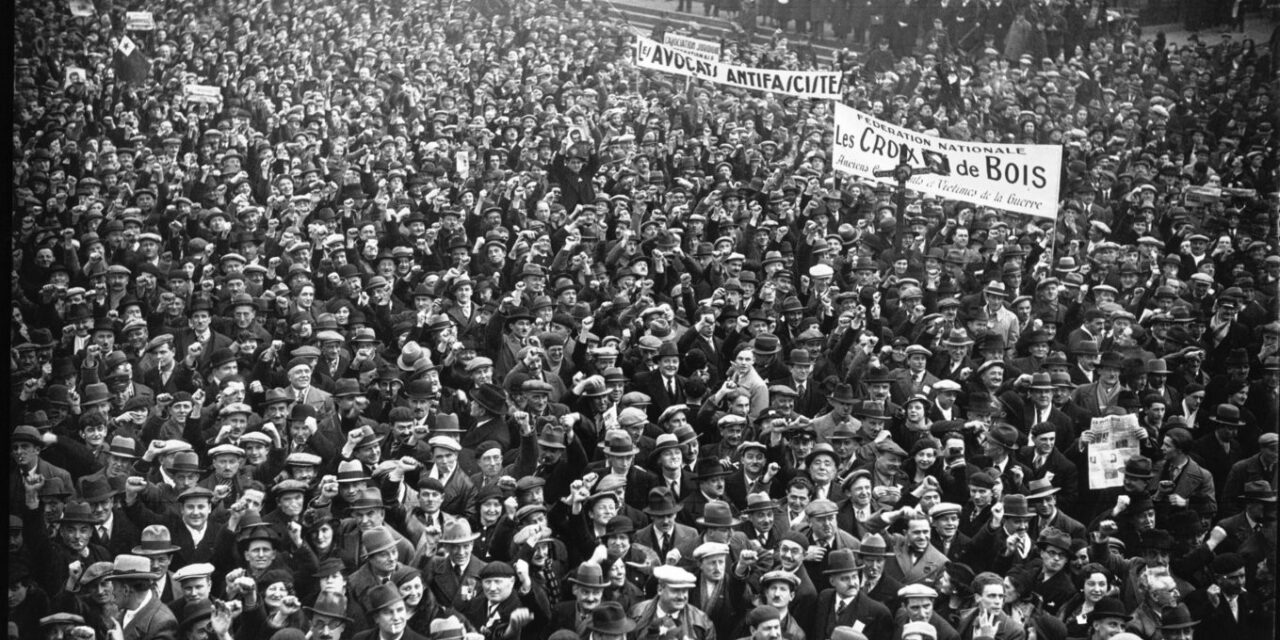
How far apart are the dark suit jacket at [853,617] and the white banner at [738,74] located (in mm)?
6902

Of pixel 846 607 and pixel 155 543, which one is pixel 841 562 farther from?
pixel 155 543

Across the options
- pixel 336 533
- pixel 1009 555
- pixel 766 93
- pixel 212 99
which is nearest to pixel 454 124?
pixel 212 99

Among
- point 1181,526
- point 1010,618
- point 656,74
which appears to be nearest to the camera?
point 1010,618

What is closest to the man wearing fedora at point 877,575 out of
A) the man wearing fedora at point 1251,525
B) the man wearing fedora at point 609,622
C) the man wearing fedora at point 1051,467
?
the man wearing fedora at point 1051,467

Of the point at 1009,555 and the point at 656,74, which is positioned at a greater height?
the point at 656,74

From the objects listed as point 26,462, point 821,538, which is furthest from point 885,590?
point 26,462

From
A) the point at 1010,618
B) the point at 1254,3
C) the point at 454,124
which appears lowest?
the point at 1010,618

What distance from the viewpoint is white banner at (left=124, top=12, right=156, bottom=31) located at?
13547 mm

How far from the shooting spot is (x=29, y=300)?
37.3 feet

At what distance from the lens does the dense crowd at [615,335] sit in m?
9.37

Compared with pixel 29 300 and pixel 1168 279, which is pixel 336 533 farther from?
pixel 1168 279

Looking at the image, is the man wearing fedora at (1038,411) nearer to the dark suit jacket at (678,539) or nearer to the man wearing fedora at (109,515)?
the dark suit jacket at (678,539)

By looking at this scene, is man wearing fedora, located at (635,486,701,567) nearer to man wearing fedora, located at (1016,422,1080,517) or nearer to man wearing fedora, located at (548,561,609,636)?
man wearing fedora, located at (548,561,609,636)

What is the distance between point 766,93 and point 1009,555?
770 centimetres
